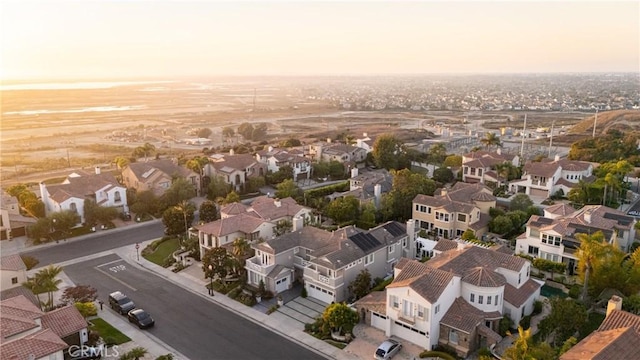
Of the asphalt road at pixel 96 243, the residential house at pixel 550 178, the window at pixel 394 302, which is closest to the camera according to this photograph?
the window at pixel 394 302

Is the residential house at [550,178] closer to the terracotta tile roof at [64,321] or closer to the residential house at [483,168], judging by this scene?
the residential house at [483,168]

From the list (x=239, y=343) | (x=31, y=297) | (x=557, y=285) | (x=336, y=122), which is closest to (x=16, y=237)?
(x=31, y=297)

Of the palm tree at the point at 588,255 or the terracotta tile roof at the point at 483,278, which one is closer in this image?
the terracotta tile roof at the point at 483,278

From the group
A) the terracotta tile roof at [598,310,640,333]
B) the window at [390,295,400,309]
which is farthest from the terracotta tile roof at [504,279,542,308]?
the window at [390,295,400,309]

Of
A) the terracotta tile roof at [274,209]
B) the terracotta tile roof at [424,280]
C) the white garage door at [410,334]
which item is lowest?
the white garage door at [410,334]

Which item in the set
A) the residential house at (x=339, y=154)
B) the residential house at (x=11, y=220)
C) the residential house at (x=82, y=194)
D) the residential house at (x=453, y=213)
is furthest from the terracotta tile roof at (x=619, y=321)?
the residential house at (x=339, y=154)

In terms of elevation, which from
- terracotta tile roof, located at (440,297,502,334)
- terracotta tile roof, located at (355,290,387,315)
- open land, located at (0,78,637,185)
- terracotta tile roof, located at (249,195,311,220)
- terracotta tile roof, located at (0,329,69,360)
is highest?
terracotta tile roof, located at (249,195,311,220)

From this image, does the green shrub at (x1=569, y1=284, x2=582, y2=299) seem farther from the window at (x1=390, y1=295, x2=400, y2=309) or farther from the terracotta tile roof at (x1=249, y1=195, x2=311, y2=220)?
the terracotta tile roof at (x1=249, y1=195, x2=311, y2=220)
